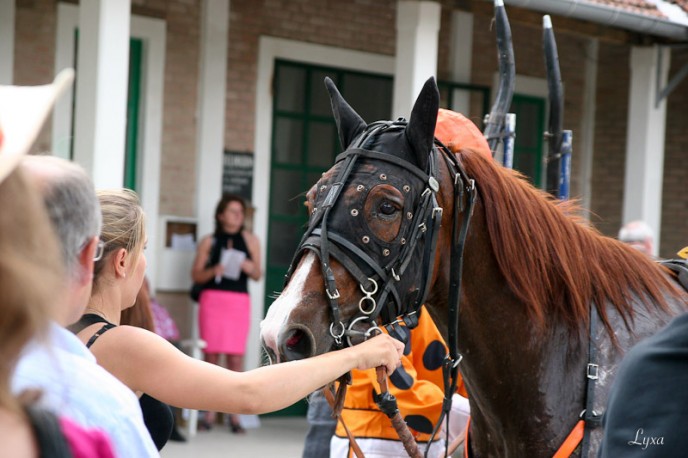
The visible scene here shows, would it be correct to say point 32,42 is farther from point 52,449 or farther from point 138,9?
point 52,449

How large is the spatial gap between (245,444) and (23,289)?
7.37 m

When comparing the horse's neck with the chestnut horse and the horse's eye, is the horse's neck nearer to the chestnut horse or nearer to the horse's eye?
the chestnut horse

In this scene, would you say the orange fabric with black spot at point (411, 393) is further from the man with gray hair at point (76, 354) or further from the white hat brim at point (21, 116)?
the white hat brim at point (21, 116)

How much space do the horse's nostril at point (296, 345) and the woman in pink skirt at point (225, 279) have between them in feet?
19.3

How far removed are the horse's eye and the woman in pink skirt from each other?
575 cm

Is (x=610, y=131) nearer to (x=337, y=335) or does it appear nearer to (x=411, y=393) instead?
(x=411, y=393)

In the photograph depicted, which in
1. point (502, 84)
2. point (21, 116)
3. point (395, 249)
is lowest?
point (395, 249)

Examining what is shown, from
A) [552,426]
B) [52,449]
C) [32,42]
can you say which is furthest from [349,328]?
[32,42]

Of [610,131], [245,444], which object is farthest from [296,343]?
[610,131]

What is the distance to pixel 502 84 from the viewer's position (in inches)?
172

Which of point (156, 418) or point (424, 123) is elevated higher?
point (424, 123)

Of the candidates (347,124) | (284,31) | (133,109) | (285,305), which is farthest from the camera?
(284,31)

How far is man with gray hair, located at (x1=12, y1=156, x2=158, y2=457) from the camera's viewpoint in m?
1.39

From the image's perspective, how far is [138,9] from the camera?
8.59m
